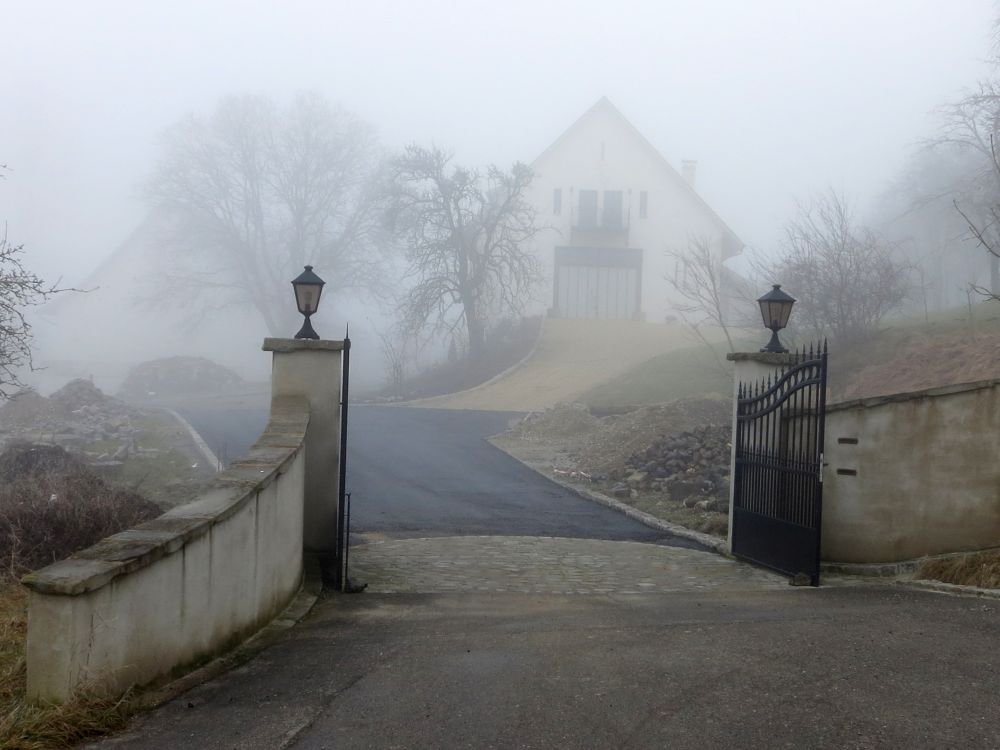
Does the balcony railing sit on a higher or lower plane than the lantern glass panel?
higher

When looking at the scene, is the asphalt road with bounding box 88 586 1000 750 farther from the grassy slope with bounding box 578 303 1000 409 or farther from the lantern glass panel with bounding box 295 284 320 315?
the grassy slope with bounding box 578 303 1000 409

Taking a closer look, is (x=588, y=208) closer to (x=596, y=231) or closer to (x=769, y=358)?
(x=596, y=231)

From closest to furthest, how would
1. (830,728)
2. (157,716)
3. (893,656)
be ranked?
(830,728), (157,716), (893,656)

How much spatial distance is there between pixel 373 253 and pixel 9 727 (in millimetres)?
52523

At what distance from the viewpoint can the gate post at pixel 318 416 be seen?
948cm

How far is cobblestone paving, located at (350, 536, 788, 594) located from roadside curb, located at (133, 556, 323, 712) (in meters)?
0.56

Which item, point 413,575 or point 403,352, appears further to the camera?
point 403,352

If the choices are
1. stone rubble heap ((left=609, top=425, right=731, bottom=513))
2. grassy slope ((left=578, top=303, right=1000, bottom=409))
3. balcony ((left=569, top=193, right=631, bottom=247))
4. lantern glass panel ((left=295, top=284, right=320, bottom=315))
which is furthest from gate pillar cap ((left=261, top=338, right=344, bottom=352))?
balcony ((left=569, top=193, right=631, bottom=247))

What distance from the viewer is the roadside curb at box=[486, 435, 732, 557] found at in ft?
40.3

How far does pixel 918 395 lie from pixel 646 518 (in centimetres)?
566

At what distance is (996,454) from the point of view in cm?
944

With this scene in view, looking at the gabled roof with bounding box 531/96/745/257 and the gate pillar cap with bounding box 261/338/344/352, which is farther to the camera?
the gabled roof with bounding box 531/96/745/257

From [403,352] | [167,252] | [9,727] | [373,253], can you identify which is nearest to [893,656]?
[9,727]

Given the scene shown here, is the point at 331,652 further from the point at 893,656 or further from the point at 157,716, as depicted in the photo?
the point at 893,656
